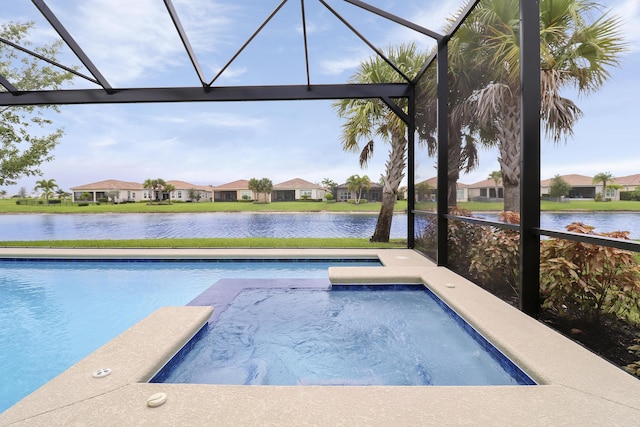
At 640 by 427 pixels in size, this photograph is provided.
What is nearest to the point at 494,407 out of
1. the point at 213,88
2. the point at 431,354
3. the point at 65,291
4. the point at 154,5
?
the point at 431,354

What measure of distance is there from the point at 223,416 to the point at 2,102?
8.47m

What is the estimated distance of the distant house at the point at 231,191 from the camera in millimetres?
35875

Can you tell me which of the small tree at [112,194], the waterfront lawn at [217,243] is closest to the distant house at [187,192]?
the small tree at [112,194]

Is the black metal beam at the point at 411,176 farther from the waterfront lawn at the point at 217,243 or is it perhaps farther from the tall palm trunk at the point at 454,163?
the waterfront lawn at the point at 217,243

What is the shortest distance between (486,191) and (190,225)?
19.4m

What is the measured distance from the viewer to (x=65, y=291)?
5.41 m

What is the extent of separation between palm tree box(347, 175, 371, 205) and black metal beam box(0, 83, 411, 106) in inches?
827

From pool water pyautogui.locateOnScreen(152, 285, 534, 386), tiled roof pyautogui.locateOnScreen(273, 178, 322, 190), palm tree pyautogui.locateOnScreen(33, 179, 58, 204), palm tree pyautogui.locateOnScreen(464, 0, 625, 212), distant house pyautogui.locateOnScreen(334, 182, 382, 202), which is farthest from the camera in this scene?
tiled roof pyautogui.locateOnScreen(273, 178, 322, 190)

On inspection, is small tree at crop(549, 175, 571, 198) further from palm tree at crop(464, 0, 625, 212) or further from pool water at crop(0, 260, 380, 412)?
pool water at crop(0, 260, 380, 412)

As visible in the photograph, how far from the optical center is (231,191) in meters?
36.6

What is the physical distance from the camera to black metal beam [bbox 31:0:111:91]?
15.9ft

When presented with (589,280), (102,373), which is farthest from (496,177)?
(102,373)

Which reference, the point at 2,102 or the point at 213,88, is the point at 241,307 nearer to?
the point at 213,88

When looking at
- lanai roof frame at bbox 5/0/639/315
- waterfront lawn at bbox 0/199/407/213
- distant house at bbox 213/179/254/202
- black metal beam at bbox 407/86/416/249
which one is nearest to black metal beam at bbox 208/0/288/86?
lanai roof frame at bbox 5/0/639/315
